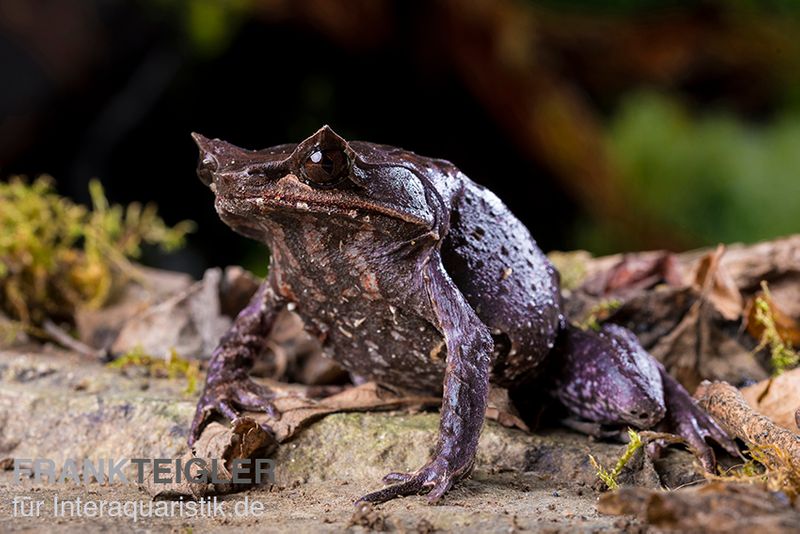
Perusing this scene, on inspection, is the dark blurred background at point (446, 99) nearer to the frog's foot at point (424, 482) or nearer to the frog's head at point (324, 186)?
the frog's head at point (324, 186)

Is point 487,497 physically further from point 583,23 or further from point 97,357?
point 583,23

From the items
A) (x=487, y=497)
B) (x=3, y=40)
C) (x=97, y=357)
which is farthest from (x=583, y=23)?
(x=487, y=497)

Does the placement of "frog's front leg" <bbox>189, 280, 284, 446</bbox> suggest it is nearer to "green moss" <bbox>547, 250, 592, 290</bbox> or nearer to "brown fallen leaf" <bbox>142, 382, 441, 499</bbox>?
"brown fallen leaf" <bbox>142, 382, 441, 499</bbox>

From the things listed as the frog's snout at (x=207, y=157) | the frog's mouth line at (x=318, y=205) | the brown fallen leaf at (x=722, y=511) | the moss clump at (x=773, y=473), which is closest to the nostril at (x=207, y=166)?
the frog's snout at (x=207, y=157)

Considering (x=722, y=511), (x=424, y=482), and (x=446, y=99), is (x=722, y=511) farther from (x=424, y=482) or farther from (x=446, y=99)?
(x=446, y=99)

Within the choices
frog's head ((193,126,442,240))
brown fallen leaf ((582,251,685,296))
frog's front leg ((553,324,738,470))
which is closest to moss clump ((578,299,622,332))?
brown fallen leaf ((582,251,685,296))
